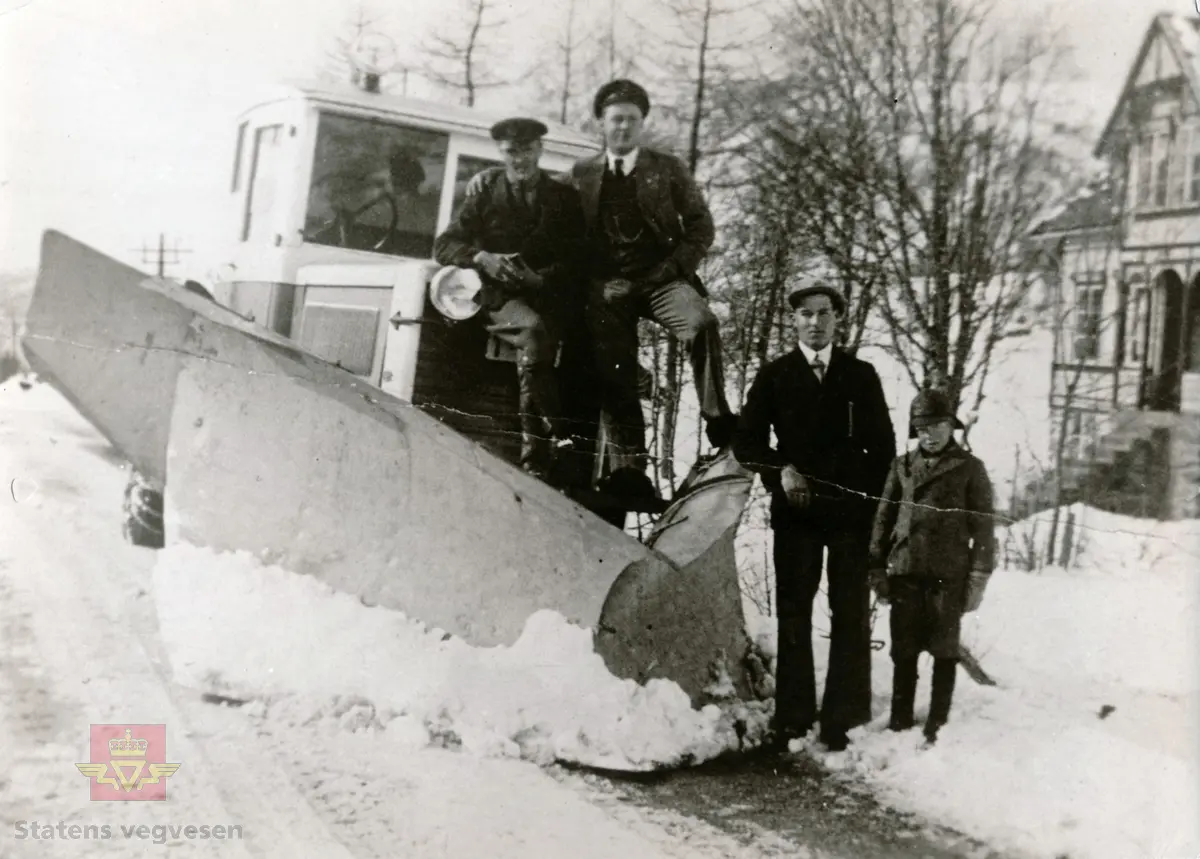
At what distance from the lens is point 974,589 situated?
9.14 ft

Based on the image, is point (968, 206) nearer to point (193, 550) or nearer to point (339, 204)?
point (339, 204)

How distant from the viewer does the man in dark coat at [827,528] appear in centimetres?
279

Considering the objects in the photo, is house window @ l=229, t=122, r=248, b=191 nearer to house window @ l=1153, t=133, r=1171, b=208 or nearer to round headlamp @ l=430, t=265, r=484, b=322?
round headlamp @ l=430, t=265, r=484, b=322

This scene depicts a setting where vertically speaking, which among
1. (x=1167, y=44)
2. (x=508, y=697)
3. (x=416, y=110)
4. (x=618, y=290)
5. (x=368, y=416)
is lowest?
(x=508, y=697)

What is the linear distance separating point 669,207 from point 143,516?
1.89 metres

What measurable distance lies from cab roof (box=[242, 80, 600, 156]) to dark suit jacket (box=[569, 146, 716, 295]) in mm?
101

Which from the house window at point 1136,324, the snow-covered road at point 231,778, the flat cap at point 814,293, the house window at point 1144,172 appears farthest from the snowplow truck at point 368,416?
the house window at point 1144,172

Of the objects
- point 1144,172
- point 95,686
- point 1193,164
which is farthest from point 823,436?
point 95,686

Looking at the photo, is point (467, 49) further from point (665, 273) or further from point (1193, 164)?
point (1193, 164)

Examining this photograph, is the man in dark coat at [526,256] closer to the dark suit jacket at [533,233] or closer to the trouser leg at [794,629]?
the dark suit jacket at [533,233]

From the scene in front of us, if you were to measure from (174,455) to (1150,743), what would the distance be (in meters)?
3.11

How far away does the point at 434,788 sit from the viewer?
8.40 ft

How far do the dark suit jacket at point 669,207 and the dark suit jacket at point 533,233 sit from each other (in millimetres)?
62

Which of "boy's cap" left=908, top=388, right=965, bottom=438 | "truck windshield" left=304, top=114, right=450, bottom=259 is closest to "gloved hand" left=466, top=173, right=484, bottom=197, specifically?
"truck windshield" left=304, top=114, right=450, bottom=259
